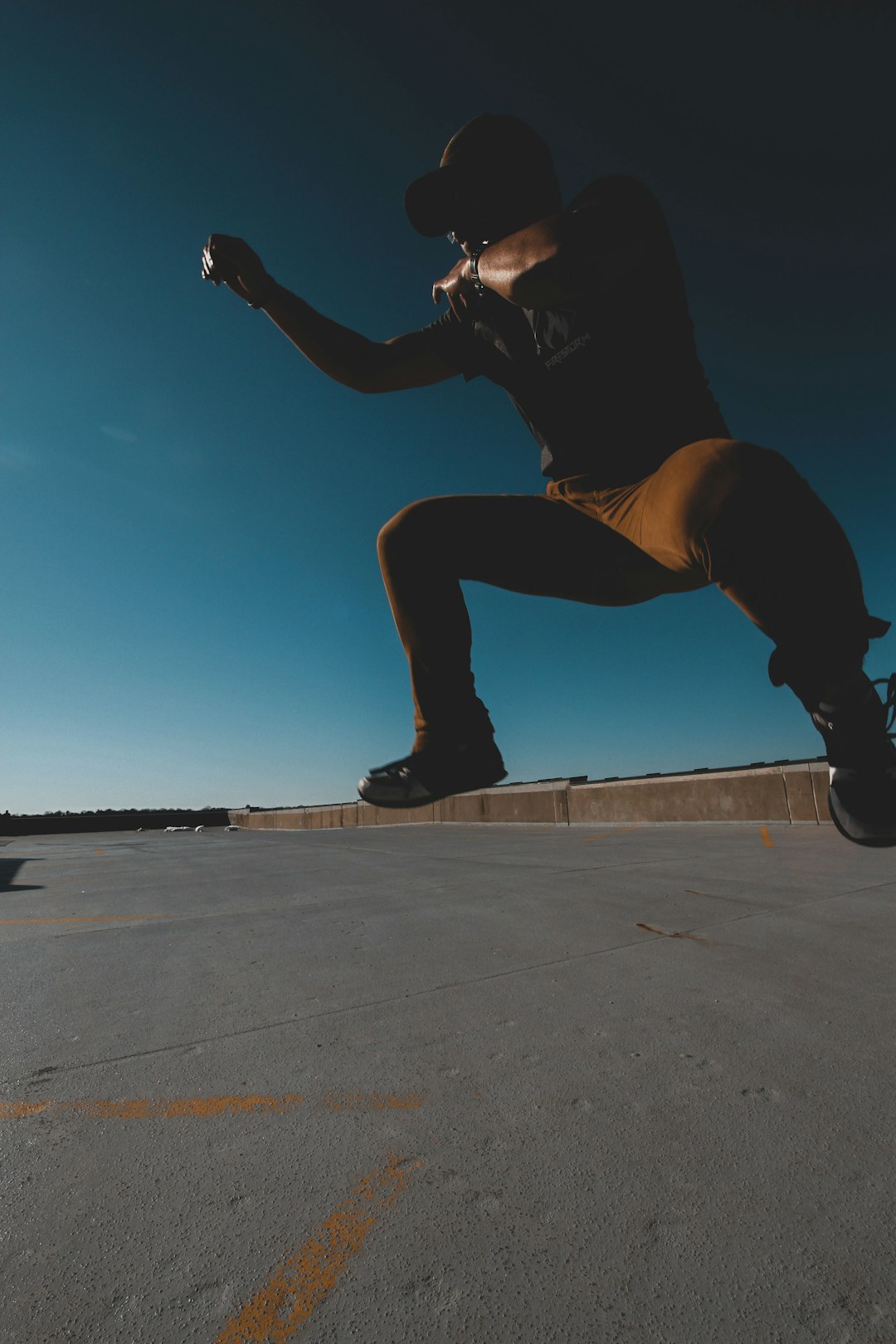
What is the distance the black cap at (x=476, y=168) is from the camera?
4.57 feet

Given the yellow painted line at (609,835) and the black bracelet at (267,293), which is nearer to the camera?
the black bracelet at (267,293)

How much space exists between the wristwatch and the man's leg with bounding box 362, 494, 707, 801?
0.49 m

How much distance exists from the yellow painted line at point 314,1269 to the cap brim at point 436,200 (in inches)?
81.6

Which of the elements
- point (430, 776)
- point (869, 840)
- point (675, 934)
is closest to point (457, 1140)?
point (430, 776)

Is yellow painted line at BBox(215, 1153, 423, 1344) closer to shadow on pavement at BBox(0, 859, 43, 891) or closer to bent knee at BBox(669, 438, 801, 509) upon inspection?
bent knee at BBox(669, 438, 801, 509)

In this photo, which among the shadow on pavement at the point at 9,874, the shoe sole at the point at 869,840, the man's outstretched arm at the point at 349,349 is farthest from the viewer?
the shadow on pavement at the point at 9,874

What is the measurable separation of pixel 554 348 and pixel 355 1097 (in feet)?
6.22

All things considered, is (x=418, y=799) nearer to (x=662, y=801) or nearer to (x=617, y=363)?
(x=617, y=363)

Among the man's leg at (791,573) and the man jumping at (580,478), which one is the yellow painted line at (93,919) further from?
the man's leg at (791,573)

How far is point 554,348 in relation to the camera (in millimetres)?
1486

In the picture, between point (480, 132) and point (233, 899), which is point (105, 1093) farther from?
point (233, 899)

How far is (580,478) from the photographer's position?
61.1 inches

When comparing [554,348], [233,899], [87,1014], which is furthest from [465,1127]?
[233,899]

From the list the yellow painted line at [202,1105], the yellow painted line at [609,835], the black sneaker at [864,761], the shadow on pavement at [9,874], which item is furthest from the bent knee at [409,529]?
the yellow painted line at [609,835]
